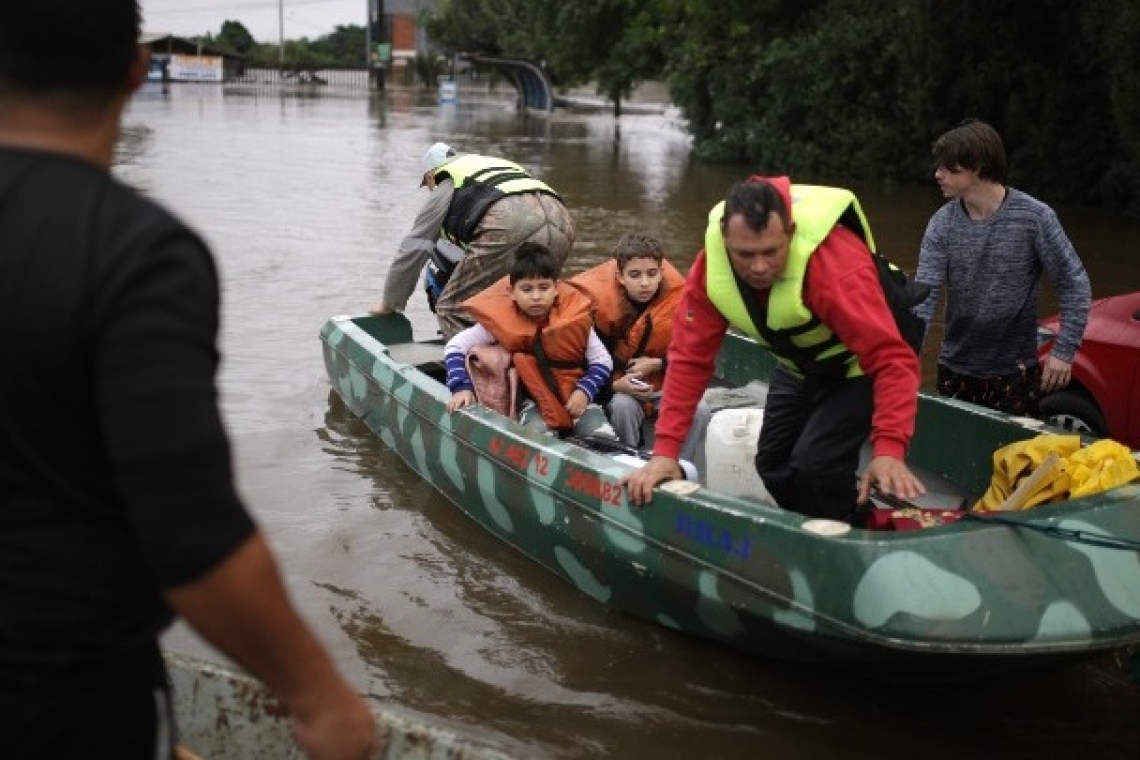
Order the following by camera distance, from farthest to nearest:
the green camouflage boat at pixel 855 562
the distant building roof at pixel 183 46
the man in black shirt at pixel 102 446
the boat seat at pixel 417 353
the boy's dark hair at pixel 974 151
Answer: the distant building roof at pixel 183 46, the boat seat at pixel 417 353, the boy's dark hair at pixel 974 151, the green camouflage boat at pixel 855 562, the man in black shirt at pixel 102 446

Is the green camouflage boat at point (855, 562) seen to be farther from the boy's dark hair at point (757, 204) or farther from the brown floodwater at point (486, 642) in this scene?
the boy's dark hair at point (757, 204)

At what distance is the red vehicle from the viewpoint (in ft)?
21.3

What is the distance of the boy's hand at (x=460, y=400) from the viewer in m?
6.27

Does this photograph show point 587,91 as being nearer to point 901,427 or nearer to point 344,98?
point 344,98

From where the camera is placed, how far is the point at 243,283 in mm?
12781

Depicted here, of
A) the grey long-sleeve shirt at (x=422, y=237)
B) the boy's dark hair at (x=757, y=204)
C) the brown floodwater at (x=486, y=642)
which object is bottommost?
the brown floodwater at (x=486, y=642)

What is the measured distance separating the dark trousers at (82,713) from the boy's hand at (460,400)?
172 inches

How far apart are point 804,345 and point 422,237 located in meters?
3.69

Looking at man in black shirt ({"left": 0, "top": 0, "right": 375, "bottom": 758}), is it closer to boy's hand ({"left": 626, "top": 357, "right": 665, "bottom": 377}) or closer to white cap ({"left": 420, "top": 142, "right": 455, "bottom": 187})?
boy's hand ({"left": 626, "top": 357, "right": 665, "bottom": 377})

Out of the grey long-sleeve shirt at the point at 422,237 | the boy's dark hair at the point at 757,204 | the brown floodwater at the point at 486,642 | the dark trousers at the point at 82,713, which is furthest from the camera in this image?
the grey long-sleeve shirt at the point at 422,237

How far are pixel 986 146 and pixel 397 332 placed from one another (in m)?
4.30

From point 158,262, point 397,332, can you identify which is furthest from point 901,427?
point 397,332

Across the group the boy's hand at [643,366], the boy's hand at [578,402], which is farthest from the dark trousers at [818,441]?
the boy's hand at [643,366]

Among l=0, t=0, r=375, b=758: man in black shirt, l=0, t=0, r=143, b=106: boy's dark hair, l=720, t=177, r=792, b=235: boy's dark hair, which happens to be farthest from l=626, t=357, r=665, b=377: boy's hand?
l=0, t=0, r=143, b=106: boy's dark hair
